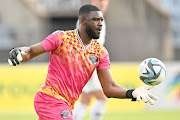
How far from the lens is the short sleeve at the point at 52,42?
18.5 ft

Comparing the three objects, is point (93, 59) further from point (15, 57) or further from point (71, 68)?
point (15, 57)

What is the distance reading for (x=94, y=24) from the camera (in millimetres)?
5926

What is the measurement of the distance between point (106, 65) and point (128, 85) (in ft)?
30.0

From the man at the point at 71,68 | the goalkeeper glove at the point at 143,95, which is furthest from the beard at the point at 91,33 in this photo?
the goalkeeper glove at the point at 143,95

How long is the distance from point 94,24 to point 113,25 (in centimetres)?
1405

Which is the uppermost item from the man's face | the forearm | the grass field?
the man's face

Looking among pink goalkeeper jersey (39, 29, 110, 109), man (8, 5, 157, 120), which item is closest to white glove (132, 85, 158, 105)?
man (8, 5, 157, 120)

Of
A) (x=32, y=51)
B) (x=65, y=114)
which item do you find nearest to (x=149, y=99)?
(x=65, y=114)

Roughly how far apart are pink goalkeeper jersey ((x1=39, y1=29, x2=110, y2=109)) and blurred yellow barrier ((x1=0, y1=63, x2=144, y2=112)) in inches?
345

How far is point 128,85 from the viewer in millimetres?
15227

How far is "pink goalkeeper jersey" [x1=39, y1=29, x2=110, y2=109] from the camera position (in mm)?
5918

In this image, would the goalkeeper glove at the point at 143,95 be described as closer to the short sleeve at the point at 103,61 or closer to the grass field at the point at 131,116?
the short sleeve at the point at 103,61

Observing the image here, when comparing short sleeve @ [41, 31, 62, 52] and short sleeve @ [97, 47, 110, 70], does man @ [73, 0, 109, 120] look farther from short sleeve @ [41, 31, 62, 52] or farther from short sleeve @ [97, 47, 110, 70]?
short sleeve @ [41, 31, 62, 52]

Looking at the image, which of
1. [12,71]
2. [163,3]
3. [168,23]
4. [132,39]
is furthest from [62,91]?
[163,3]
